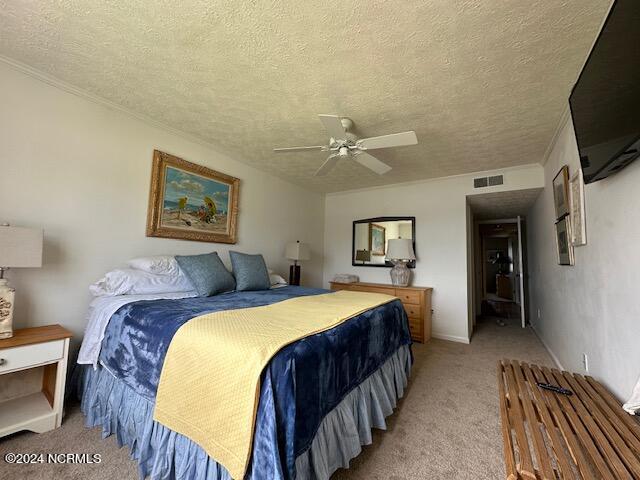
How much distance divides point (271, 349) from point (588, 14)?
2.39 meters

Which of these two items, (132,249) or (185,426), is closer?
(185,426)

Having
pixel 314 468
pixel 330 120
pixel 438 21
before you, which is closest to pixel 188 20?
pixel 330 120

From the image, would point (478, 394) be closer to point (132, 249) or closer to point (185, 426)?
point (185, 426)

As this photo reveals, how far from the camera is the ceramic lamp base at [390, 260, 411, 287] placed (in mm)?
4250

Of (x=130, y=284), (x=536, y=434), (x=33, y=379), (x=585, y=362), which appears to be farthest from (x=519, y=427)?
(x=33, y=379)

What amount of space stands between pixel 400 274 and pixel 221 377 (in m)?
3.53

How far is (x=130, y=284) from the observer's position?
2.24 m

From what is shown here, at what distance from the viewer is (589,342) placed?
202 centimetres

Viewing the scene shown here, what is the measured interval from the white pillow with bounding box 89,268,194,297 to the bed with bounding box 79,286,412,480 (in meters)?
0.17

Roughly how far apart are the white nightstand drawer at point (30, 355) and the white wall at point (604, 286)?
3354mm

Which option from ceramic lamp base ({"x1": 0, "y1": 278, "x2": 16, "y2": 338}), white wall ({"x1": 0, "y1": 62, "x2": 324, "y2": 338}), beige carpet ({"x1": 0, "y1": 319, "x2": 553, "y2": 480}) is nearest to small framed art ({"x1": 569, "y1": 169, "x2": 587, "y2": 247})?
beige carpet ({"x1": 0, "y1": 319, "x2": 553, "y2": 480})

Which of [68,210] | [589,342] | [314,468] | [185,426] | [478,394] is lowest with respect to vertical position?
[478,394]

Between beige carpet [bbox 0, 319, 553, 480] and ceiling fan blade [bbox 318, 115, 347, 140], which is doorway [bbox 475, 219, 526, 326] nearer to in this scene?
beige carpet [bbox 0, 319, 553, 480]

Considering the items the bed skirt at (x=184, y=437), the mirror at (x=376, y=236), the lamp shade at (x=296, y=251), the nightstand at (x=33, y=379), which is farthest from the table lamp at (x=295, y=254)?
the nightstand at (x=33, y=379)
